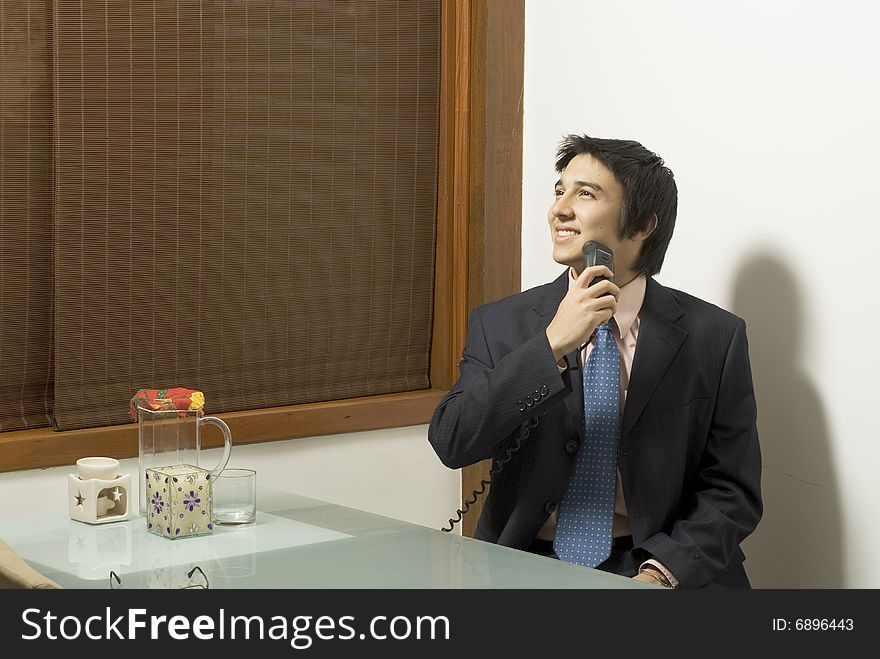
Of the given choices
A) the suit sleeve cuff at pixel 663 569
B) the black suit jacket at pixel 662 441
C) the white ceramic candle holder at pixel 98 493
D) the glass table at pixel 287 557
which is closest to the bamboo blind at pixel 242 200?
the white ceramic candle holder at pixel 98 493

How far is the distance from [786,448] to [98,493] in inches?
54.4

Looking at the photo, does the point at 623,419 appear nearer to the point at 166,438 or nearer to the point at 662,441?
the point at 662,441

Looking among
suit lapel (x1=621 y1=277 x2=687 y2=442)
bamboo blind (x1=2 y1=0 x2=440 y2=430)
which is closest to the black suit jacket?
suit lapel (x1=621 y1=277 x2=687 y2=442)

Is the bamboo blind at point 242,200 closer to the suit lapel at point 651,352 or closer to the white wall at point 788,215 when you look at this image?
the white wall at point 788,215

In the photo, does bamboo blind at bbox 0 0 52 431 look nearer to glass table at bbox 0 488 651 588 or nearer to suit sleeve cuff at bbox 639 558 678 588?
glass table at bbox 0 488 651 588

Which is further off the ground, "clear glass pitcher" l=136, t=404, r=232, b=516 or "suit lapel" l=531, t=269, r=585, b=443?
"suit lapel" l=531, t=269, r=585, b=443

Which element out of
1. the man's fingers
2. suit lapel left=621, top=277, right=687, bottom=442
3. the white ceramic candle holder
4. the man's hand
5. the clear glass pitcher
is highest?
the man's fingers

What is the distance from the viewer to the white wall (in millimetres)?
2309

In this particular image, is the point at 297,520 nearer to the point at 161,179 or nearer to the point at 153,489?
the point at 153,489

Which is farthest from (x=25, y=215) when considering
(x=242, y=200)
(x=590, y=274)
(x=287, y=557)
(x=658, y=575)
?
(x=658, y=575)

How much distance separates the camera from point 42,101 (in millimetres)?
2537

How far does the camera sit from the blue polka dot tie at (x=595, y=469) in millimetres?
2227

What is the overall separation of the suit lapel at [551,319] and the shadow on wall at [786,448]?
0.43m

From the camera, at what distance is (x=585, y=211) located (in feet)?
7.47
